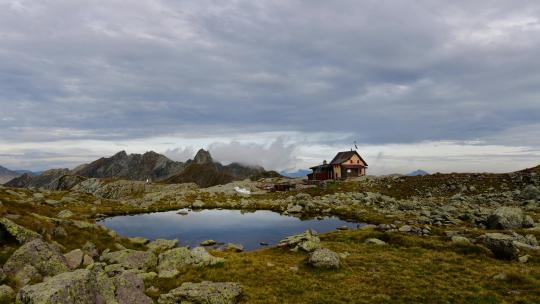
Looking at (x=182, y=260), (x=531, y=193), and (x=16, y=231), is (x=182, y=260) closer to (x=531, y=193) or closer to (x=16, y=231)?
(x=16, y=231)

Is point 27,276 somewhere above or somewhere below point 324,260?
above

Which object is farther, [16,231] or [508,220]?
[508,220]

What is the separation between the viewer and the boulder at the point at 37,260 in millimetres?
22652

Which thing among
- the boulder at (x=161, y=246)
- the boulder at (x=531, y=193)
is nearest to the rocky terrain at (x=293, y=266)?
the boulder at (x=161, y=246)

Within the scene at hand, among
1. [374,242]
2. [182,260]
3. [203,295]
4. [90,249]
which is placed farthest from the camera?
[374,242]

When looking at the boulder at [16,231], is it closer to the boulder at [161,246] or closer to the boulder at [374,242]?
the boulder at [161,246]

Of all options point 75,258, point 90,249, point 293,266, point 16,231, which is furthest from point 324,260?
point 16,231

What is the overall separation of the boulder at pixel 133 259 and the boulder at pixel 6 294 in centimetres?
1038

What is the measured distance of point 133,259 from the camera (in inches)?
1214

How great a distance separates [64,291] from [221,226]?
51.2 metres

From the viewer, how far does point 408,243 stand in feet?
128

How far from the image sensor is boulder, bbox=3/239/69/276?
2265 centimetres

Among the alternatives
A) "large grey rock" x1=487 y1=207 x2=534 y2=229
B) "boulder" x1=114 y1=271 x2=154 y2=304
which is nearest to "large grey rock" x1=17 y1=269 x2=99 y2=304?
"boulder" x1=114 y1=271 x2=154 y2=304

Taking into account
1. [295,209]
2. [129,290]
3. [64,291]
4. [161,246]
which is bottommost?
[161,246]
